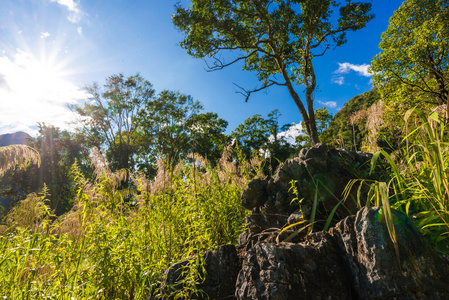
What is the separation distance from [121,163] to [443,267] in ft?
77.4

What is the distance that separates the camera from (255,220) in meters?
2.68

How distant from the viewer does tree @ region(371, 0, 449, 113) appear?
12.9 metres

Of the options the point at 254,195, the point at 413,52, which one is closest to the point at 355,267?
the point at 254,195

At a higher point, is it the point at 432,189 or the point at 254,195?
the point at 254,195

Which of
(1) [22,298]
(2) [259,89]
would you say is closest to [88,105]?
(2) [259,89]

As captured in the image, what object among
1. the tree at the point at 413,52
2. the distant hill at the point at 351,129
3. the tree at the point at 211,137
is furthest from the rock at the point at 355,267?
the tree at the point at 211,137

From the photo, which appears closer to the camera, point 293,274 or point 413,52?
point 293,274

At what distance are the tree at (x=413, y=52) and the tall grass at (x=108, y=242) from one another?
48.4ft

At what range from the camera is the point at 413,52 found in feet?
42.7

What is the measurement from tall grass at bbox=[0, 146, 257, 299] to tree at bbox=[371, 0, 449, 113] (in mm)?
14755

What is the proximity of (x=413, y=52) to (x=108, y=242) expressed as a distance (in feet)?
57.4

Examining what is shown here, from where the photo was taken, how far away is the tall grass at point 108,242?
199 centimetres

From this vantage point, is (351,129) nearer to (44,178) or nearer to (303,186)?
(303,186)

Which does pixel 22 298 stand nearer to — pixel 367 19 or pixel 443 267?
pixel 443 267
